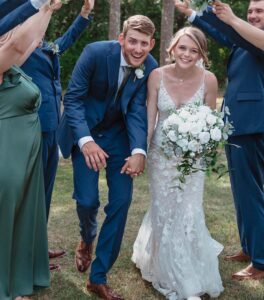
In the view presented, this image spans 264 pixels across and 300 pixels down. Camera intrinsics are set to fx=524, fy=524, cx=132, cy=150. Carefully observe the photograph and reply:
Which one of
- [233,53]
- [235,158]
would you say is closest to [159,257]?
[235,158]

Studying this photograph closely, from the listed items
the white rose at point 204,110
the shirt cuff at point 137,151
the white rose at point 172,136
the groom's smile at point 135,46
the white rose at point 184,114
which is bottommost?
the shirt cuff at point 137,151

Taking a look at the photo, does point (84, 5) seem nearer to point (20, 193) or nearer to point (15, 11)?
point (15, 11)

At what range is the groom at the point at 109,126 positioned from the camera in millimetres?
4453

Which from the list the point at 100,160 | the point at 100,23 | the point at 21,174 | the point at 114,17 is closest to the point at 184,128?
the point at 100,160

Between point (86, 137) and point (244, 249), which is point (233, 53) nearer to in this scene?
point (86, 137)

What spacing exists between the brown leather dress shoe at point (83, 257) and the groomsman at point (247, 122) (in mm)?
1416

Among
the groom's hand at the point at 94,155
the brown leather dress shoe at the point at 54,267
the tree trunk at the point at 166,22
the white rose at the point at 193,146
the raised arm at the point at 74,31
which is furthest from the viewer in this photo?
the tree trunk at the point at 166,22

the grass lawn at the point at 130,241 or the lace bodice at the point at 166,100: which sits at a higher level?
the lace bodice at the point at 166,100

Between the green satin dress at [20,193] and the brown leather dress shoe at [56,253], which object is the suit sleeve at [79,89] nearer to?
the green satin dress at [20,193]

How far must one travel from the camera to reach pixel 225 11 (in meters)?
4.15

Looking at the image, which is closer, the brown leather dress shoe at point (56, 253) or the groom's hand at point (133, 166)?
the groom's hand at point (133, 166)

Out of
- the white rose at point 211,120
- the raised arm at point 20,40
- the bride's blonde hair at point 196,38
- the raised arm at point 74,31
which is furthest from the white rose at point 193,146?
the raised arm at point 74,31

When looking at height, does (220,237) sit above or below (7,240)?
below

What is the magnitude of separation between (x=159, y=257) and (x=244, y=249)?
1.04 m
